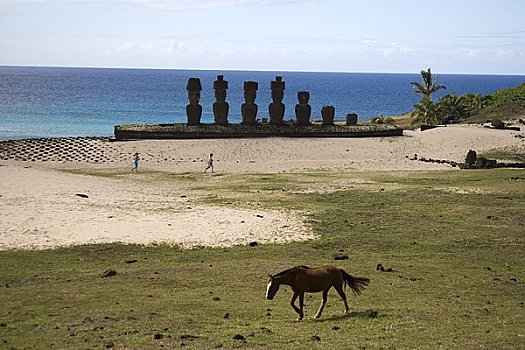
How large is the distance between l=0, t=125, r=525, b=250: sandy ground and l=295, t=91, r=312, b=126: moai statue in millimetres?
4258

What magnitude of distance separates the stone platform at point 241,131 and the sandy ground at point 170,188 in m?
1.69

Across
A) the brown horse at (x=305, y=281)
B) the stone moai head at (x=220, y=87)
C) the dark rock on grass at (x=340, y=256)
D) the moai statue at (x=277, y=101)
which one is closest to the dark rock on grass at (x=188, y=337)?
the brown horse at (x=305, y=281)

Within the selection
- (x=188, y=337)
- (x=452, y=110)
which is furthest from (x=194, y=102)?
(x=188, y=337)

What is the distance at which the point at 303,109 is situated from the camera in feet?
200

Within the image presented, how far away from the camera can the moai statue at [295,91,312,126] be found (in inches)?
2381

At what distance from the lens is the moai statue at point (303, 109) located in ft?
198

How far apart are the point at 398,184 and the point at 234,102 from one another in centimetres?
13306

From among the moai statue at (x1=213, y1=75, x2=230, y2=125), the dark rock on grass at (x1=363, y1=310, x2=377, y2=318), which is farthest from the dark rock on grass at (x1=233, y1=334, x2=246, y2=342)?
the moai statue at (x1=213, y1=75, x2=230, y2=125)

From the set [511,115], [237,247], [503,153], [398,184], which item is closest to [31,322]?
[237,247]

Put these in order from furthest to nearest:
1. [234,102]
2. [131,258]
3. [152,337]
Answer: [234,102], [131,258], [152,337]

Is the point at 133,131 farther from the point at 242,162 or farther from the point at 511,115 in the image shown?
the point at 511,115

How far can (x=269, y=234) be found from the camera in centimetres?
2577

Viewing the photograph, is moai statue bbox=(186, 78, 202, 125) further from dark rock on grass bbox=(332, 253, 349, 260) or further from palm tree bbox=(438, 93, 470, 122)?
dark rock on grass bbox=(332, 253, 349, 260)

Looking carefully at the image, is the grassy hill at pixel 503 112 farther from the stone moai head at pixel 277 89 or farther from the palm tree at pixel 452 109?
the stone moai head at pixel 277 89
